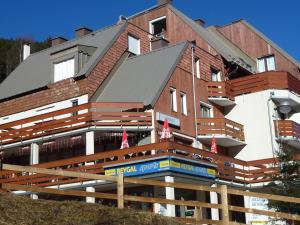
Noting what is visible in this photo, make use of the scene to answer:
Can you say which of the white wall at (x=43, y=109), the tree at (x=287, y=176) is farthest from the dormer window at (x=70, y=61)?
the tree at (x=287, y=176)

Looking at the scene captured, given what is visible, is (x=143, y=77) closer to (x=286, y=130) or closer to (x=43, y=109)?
(x=43, y=109)

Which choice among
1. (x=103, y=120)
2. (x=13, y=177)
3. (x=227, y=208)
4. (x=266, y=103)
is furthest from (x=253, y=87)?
(x=227, y=208)

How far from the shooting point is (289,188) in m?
21.1

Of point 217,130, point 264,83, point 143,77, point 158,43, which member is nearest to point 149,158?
point 143,77

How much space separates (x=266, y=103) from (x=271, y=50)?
1128 centimetres

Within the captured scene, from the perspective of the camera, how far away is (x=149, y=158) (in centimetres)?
2206

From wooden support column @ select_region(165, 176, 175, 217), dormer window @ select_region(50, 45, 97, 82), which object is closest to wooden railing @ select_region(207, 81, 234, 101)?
dormer window @ select_region(50, 45, 97, 82)

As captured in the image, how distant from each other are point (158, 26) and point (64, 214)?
2999 cm

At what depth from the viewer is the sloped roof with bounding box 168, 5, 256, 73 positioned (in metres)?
35.8

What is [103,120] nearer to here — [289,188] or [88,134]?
[88,134]

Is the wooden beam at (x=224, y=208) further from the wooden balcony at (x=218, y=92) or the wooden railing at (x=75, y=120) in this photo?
the wooden balcony at (x=218, y=92)

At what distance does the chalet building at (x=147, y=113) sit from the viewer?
24109mm

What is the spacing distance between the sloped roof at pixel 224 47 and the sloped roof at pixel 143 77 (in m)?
6.26

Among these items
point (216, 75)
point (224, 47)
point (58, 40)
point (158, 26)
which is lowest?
point (216, 75)
